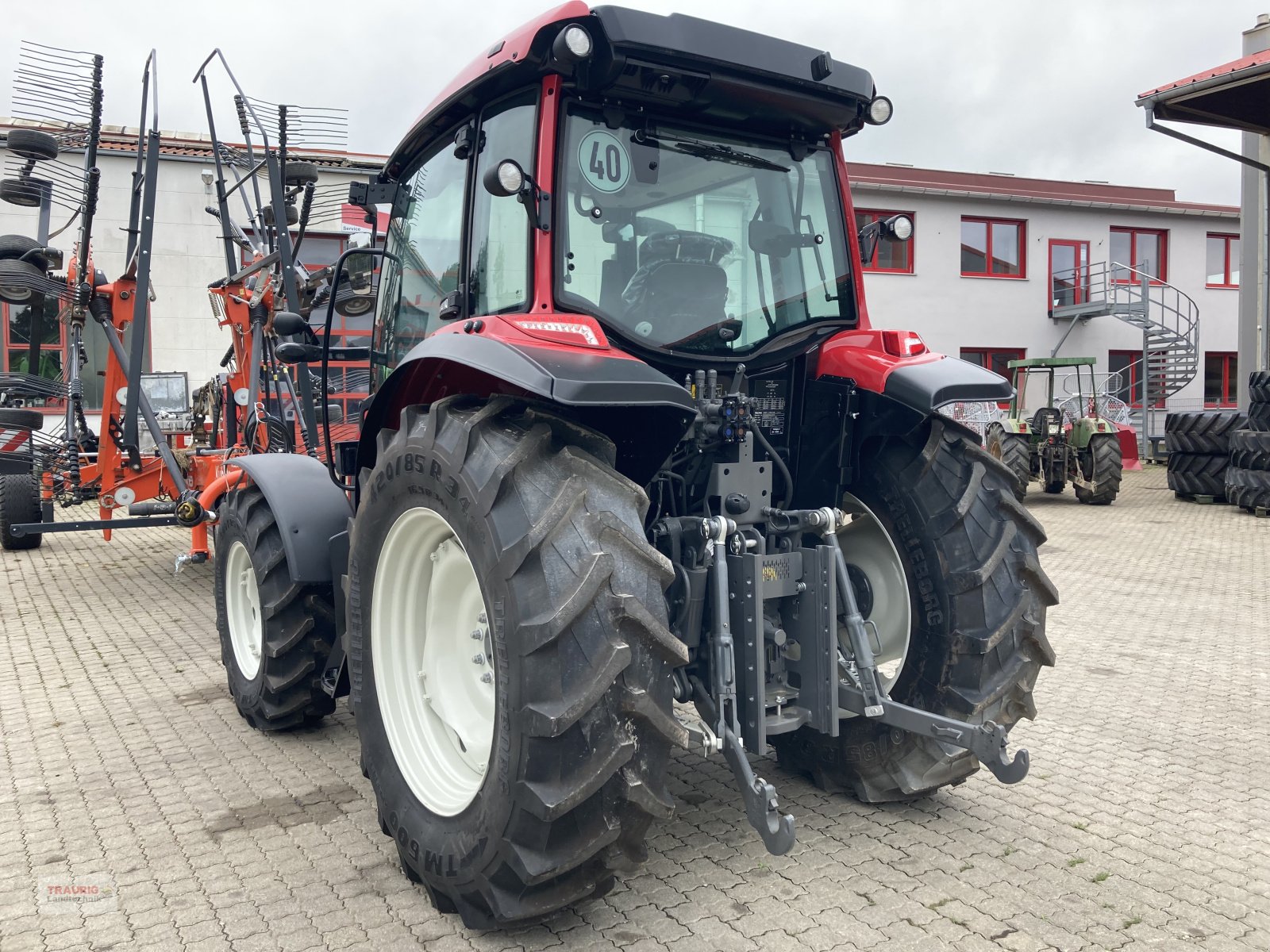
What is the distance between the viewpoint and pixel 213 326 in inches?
656

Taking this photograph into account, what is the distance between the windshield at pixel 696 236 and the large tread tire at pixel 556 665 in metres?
0.58

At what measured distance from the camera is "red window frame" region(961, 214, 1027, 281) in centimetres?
2255

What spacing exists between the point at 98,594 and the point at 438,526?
20.7 feet

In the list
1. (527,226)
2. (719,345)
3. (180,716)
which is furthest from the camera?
(180,716)

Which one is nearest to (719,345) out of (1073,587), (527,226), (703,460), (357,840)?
(703,460)

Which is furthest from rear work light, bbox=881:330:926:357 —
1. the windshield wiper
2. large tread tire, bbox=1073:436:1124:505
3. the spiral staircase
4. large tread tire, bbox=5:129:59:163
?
the spiral staircase

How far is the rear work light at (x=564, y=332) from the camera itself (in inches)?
104

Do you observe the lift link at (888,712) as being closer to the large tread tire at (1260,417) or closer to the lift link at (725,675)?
the lift link at (725,675)

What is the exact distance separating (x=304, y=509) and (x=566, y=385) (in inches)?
87.1

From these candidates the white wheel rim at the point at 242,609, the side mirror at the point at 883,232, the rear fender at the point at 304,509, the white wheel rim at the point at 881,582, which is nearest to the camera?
the white wheel rim at the point at 881,582

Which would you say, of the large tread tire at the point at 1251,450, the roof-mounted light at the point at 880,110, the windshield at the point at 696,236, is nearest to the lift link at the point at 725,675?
the windshield at the point at 696,236

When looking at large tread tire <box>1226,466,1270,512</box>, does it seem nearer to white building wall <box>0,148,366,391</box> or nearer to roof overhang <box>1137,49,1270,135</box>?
roof overhang <box>1137,49,1270,135</box>

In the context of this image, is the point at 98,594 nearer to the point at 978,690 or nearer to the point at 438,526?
the point at 438,526

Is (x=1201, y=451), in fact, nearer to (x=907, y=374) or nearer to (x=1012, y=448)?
(x=1012, y=448)
